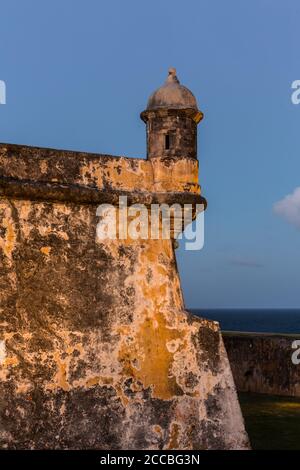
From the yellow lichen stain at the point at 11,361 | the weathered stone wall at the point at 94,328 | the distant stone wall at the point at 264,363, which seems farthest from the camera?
the distant stone wall at the point at 264,363

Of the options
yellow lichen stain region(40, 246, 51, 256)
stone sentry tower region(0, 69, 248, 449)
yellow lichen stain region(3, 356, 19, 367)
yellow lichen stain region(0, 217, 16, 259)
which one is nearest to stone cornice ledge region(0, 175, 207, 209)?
stone sentry tower region(0, 69, 248, 449)

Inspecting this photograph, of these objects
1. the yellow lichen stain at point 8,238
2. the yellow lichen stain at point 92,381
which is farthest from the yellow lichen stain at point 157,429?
the yellow lichen stain at point 8,238

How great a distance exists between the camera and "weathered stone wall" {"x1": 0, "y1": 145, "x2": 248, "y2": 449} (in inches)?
236

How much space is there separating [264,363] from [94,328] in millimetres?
5111

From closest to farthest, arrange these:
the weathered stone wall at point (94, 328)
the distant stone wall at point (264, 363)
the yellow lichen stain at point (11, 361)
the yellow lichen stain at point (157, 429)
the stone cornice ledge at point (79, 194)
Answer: the yellow lichen stain at point (11, 361)
the weathered stone wall at point (94, 328)
the stone cornice ledge at point (79, 194)
the yellow lichen stain at point (157, 429)
the distant stone wall at point (264, 363)

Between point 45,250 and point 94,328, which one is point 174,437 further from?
point 45,250

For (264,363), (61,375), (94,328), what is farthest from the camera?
(264,363)

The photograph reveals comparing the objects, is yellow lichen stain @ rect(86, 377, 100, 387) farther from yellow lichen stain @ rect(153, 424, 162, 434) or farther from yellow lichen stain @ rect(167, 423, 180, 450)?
yellow lichen stain @ rect(167, 423, 180, 450)

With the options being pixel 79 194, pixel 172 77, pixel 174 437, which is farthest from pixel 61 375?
pixel 172 77

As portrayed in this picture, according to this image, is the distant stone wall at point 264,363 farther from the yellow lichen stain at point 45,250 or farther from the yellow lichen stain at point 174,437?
the yellow lichen stain at point 45,250

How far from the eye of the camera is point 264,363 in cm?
1066

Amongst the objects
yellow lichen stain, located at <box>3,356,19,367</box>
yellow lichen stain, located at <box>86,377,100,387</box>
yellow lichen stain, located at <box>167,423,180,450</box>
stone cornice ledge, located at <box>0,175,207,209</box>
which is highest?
stone cornice ledge, located at <box>0,175,207,209</box>

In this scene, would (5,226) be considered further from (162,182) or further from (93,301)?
(162,182)

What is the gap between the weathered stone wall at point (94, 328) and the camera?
236 inches
